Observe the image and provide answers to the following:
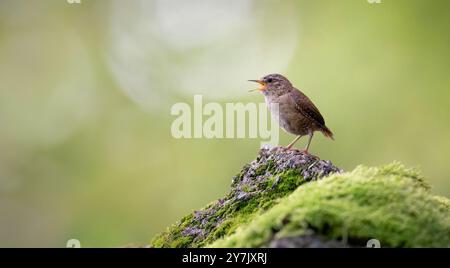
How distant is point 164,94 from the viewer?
44.2ft

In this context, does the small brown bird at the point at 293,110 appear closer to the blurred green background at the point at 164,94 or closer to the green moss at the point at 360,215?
the green moss at the point at 360,215

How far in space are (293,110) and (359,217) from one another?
9.76 ft

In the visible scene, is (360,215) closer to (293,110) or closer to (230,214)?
(230,214)

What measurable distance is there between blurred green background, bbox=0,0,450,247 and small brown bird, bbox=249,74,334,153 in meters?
3.96

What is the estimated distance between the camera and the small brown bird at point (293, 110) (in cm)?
502

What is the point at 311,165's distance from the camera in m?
3.07

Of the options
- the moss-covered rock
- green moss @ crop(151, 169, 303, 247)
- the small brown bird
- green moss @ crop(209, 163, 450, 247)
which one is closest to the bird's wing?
the small brown bird

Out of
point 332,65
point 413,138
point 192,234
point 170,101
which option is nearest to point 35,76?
point 170,101

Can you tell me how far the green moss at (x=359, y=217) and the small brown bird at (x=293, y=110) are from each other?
2.60 meters

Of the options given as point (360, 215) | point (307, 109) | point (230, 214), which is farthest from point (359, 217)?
point (307, 109)

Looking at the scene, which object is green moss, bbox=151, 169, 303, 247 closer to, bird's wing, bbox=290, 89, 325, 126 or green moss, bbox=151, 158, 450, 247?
green moss, bbox=151, 158, 450, 247

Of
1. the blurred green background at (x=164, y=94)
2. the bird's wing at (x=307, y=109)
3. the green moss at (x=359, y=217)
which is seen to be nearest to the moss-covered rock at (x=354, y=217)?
the green moss at (x=359, y=217)
